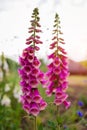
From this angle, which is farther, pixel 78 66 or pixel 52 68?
pixel 78 66

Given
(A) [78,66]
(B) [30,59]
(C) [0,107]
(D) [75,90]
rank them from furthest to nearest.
Answer: (A) [78,66], (D) [75,90], (C) [0,107], (B) [30,59]

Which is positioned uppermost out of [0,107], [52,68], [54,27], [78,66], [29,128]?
[54,27]

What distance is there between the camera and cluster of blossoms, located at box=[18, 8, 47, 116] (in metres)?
3.55

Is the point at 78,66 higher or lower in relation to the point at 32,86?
lower

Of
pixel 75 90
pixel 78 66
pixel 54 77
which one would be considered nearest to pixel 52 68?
pixel 54 77

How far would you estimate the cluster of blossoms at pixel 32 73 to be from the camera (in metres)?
3.55

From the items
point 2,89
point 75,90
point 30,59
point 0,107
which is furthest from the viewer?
point 75,90

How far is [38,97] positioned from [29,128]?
2.55 m

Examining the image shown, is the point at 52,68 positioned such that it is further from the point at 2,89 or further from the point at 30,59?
the point at 2,89

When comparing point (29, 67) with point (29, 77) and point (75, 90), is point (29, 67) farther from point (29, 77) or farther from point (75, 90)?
point (75, 90)

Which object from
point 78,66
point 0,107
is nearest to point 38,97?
point 0,107

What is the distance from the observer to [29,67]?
355 cm

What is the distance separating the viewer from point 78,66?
13664mm

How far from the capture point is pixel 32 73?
11.6 ft
